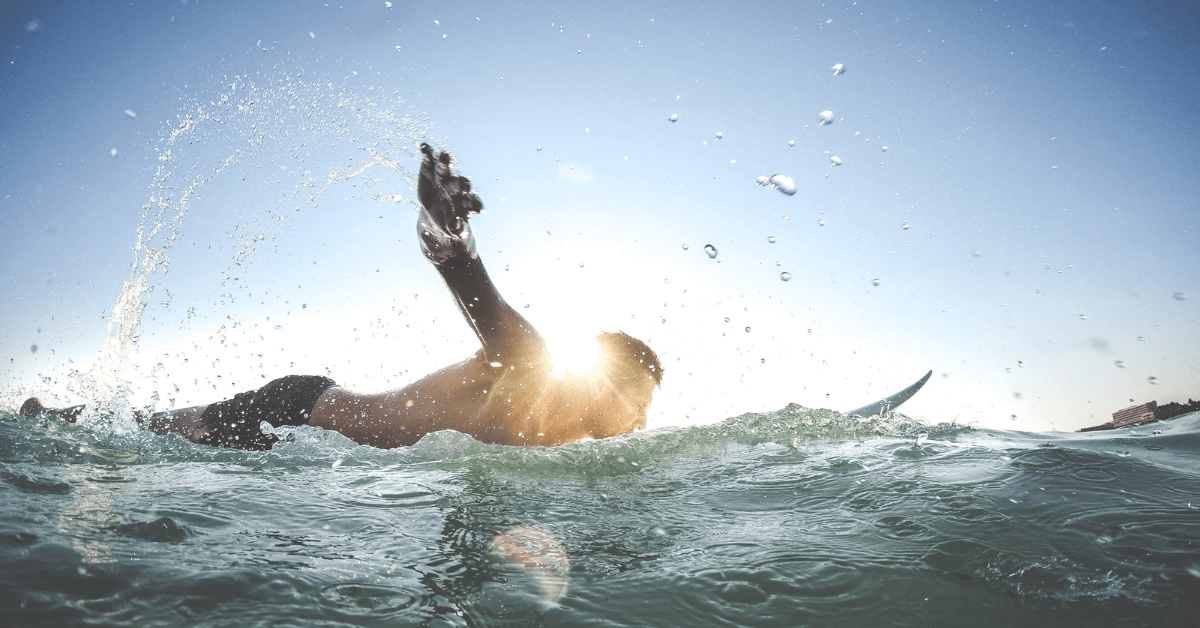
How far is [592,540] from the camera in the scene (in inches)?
70.9

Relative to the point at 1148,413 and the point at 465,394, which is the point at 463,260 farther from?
the point at 1148,413

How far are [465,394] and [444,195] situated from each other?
5.74ft

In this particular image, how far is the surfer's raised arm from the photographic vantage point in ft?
8.07

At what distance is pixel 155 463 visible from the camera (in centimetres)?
262

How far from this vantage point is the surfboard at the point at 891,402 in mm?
6203

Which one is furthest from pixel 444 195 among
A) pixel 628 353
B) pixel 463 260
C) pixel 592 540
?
pixel 628 353

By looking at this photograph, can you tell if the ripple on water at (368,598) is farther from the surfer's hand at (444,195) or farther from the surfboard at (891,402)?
the surfboard at (891,402)

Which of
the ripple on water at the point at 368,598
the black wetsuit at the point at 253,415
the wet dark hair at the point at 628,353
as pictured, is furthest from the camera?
the wet dark hair at the point at 628,353

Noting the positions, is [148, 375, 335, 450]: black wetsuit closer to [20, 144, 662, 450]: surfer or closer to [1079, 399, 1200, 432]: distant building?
[20, 144, 662, 450]: surfer

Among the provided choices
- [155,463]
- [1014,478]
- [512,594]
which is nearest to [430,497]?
[512,594]

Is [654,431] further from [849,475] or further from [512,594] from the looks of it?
[512,594]

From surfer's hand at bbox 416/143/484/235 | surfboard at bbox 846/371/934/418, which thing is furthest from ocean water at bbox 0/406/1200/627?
surfboard at bbox 846/371/934/418

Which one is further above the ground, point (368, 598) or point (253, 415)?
point (253, 415)

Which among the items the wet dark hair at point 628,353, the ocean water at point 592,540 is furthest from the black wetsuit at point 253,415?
the wet dark hair at point 628,353
